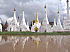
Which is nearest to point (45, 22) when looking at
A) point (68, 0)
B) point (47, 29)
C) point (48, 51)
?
point (47, 29)

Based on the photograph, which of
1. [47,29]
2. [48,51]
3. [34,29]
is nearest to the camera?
[48,51]

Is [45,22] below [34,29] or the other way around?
the other way around

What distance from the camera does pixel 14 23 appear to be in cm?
2542

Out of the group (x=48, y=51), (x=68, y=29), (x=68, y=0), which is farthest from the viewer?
(x=68, y=0)

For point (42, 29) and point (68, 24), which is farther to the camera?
point (68, 24)

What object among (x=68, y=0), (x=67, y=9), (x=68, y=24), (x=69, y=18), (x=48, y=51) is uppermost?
(x=68, y=0)

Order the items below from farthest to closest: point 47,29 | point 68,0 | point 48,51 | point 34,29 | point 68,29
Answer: point 68,0
point 34,29
point 68,29
point 47,29
point 48,51

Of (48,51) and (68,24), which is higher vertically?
(68,24)

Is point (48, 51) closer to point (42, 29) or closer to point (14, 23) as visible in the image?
point (42, 29)

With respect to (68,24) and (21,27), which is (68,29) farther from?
(21,27)

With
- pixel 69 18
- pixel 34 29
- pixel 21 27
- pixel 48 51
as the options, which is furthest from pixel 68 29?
pixel 48 51

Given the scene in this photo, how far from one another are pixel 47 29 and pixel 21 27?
9236 millimetres

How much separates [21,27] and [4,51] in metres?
20.7

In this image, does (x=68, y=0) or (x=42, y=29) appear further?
(x=68, y=0)
